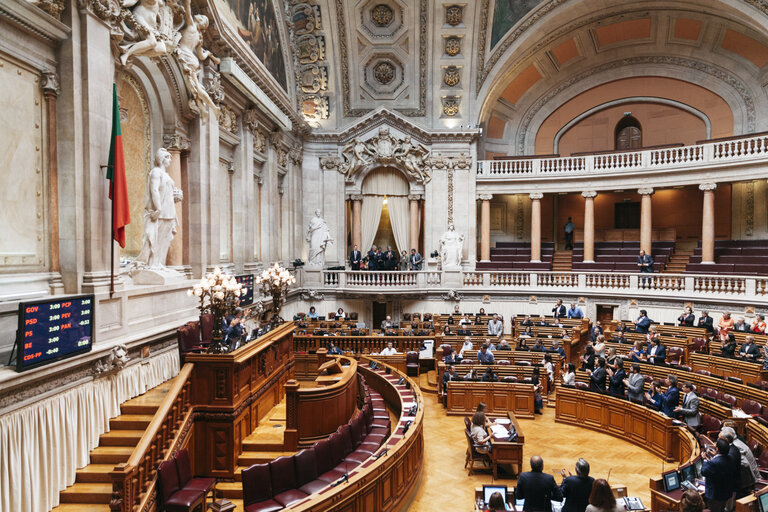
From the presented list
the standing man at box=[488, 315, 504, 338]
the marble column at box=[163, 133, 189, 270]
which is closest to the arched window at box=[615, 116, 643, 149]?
the standing man at box=[488, 315, 504, 338]

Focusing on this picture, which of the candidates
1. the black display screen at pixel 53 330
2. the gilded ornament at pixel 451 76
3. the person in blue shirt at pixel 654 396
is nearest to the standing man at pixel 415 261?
the gilded ornament at pixel 451 76

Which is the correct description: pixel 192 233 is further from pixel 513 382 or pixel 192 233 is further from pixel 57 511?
pixel 513 382

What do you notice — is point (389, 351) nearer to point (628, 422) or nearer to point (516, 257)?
point (628, 422)

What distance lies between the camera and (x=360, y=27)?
2230 cm

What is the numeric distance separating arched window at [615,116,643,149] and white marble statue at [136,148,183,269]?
71.5ft

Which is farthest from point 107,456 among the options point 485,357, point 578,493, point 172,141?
point 485,357

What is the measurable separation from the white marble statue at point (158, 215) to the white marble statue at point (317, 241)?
10369 mm

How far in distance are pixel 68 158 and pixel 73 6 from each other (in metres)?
2.27

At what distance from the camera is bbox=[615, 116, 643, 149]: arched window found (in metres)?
24.2

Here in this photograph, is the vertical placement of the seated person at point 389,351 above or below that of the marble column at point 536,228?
below

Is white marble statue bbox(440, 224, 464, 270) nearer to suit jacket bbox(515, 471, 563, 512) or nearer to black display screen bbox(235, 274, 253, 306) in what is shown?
black display screen bbox(235, 274, 253, 306)

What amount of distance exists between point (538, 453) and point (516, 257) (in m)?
15.5

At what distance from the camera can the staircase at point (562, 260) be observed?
22.6 metres

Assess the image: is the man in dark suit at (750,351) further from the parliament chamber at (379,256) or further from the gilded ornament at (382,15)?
the gilded ornament at (382,15)
